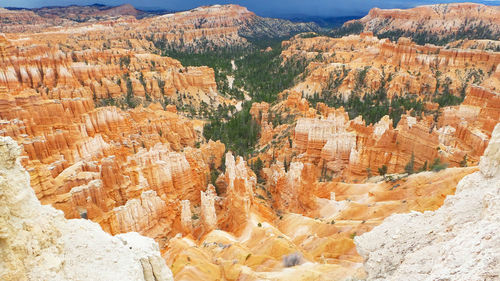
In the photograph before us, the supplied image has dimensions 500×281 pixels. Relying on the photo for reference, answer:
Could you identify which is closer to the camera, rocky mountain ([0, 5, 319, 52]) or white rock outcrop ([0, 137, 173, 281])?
white rock outcrop ([0, 137, 173, 281])

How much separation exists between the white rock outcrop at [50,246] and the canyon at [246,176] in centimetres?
4

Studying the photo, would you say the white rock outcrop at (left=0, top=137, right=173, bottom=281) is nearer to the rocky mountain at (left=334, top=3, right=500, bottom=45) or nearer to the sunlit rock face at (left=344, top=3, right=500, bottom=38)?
the rocky mountain at (left=334, top=3, right=500, bottom=45)

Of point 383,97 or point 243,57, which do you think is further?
point 243,57

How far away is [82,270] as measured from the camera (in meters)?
7.32

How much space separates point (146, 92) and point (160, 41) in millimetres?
73893

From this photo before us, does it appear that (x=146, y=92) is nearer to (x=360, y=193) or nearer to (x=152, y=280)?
(x=360, y=193)

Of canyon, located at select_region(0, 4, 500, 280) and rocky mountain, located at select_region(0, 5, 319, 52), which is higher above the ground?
rocky mountain, located at select_region(0, 5, 319, 52)

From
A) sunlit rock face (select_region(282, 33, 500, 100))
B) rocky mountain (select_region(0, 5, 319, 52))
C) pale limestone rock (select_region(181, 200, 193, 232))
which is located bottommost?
pale limestone rock (select_region(181, 200, 193, 232))

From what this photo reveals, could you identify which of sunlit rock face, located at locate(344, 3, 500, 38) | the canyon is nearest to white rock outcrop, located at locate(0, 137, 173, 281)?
the canyon

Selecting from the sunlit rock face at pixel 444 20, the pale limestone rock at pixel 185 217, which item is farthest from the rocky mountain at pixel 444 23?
the pale limestone rock at pixel 185 217

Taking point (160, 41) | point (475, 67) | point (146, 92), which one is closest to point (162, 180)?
point (146, 92)

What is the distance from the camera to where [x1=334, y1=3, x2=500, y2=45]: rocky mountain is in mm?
118562

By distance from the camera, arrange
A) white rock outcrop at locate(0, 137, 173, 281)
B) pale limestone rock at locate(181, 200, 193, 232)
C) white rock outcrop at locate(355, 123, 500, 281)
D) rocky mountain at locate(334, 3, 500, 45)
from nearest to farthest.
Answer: white rock outcrop at locate(355, 123, 500, 281)
white rock outcrop at locate(0, 137, 173, 281)
pale limestone rock at locate(181, 200, 193, 232)
rocky mountain at locate(334, 3, 500, 45)

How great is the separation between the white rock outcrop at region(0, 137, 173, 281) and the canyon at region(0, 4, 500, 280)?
4cm
